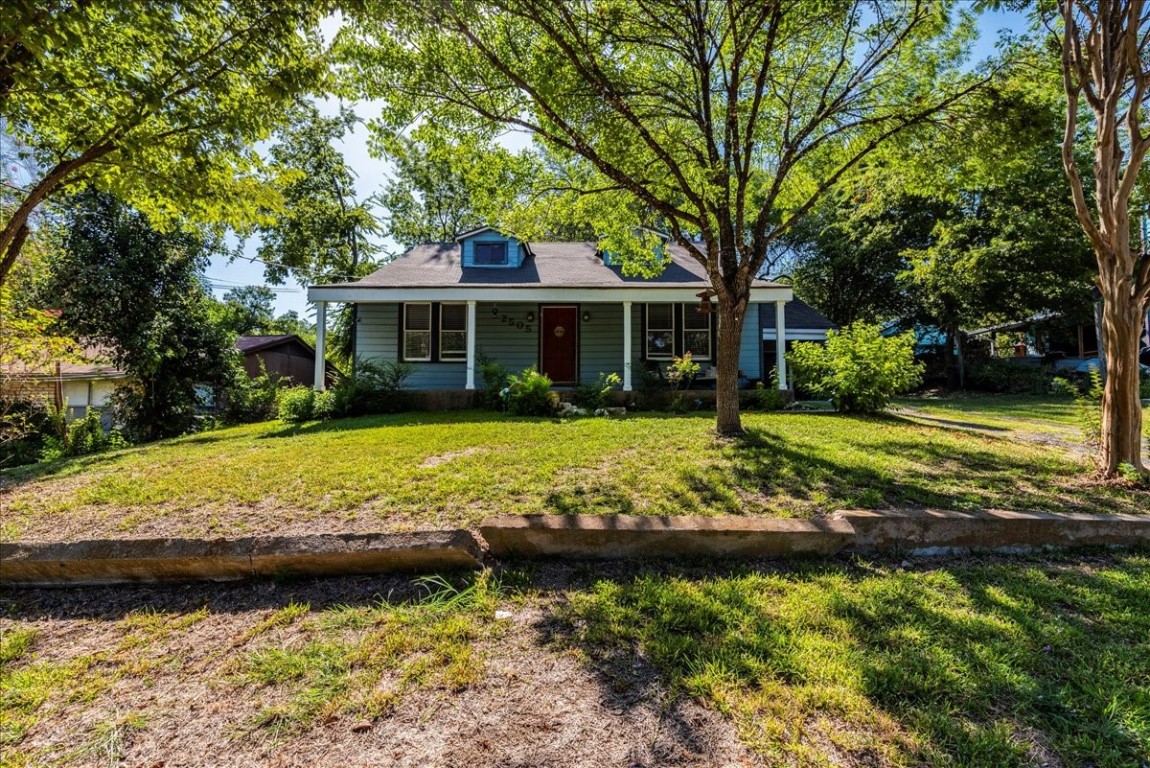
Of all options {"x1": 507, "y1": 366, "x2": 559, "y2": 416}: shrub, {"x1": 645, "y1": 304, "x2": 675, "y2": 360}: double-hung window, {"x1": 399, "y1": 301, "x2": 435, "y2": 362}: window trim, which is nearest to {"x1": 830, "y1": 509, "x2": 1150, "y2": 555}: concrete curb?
{"x1": 507, "y1": 366, "x2": 559, "y2": 416}: shrub

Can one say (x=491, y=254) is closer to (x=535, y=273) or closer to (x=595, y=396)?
(x=535, y=273)

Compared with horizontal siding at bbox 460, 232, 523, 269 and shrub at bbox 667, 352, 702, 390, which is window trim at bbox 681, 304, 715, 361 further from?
horizontal siding at bbox 460, 232, 523, 269

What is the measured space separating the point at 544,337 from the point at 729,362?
6.70 meters

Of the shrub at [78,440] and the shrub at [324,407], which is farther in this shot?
the shrub at [324,407]

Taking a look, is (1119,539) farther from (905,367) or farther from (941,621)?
(905,367)

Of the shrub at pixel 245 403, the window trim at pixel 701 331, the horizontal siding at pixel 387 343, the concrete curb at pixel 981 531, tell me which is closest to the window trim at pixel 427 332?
the horizontal siding at pixel 387 343

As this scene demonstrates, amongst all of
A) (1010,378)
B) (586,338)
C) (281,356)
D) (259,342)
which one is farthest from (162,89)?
(1010,378)

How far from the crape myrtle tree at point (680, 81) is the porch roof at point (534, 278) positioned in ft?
13.0

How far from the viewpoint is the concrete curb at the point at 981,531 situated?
3.20 metres

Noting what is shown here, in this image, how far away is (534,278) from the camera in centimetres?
1220

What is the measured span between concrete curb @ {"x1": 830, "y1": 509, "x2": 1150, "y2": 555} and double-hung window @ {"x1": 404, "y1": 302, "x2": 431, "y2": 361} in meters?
10.6

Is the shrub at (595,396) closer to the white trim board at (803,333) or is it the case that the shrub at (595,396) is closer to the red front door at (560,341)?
the red front door at (560,341)

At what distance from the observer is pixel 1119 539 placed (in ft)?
10.9

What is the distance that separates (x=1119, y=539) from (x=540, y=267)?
11503mm
